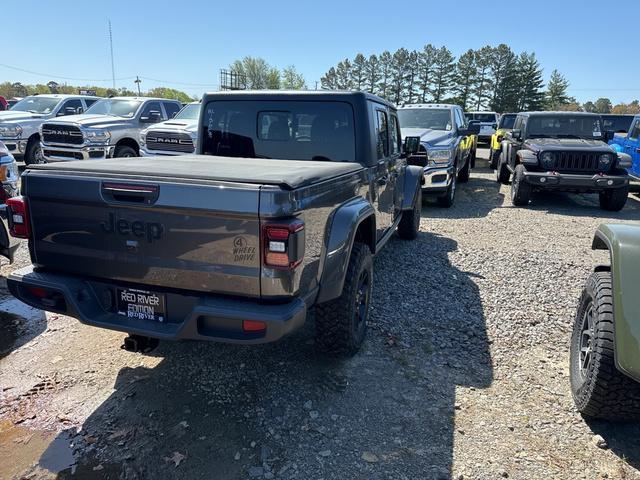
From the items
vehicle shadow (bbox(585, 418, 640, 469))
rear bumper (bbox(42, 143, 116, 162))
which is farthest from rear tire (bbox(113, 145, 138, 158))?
vehicle shadow (bbox(585, 418, 640, 469))

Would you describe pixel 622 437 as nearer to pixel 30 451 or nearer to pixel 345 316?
pixel 345 316

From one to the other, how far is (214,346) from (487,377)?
2108 mm

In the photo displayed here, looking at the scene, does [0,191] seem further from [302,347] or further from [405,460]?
[405,460]

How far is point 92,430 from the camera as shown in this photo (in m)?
2.84

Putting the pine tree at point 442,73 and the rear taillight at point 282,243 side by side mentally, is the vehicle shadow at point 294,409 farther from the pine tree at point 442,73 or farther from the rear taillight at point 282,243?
the pine tree at point 442,73

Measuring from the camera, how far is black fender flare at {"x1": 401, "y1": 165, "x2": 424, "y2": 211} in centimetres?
600

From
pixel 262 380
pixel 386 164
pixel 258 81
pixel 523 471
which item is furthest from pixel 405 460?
pixel 258 81

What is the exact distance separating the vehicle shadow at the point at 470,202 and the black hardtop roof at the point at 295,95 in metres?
5.41

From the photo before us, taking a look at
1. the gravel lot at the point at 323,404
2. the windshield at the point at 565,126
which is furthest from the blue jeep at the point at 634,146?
the gravel lot at the point at 323,404

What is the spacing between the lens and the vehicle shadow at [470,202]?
934cm

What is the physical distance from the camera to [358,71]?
71.4 m

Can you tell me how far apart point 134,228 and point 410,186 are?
4.16 m

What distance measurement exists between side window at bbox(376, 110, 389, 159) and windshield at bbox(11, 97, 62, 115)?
1301 centimetres

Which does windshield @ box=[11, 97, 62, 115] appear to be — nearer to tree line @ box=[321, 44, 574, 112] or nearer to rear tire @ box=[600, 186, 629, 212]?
rear tire @ box=[600, 186, 629, 212]
